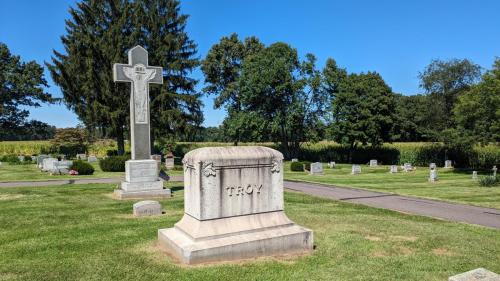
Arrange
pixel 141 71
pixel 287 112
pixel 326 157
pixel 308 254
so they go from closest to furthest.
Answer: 1. pixel 308 254
2. pixel 141 71
3. pixel 287 112
4. pixel 326 157

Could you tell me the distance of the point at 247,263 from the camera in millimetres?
6059

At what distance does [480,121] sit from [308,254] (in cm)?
2546

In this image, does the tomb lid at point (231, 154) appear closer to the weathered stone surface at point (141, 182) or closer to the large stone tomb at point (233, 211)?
the large stone tomb at point (233, 211)

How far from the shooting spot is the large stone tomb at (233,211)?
621cm

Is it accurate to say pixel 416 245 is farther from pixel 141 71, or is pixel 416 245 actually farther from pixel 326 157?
pixel 326 157

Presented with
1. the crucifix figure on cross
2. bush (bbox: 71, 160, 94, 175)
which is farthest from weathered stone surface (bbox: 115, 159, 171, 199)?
bush (bbox: 71, 160, 94, 175)

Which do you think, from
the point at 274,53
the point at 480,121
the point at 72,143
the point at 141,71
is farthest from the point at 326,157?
the point at 141,71

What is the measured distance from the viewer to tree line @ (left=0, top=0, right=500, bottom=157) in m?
36.5

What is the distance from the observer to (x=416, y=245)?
7.29 metres

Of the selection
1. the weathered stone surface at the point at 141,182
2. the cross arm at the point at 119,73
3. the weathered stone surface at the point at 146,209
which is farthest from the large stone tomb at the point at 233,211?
the cross arm at the point at 119,73

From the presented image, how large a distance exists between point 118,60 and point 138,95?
24225 millimetres

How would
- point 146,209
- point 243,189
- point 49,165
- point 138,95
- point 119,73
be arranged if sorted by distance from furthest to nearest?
point 49,165, point 138,95, point 119,73, point 146,209, point 243,189

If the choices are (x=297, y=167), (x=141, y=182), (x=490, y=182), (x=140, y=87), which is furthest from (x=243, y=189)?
(x=297, y=167)

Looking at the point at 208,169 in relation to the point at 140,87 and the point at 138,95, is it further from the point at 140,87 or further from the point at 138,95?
the point at 140,87
